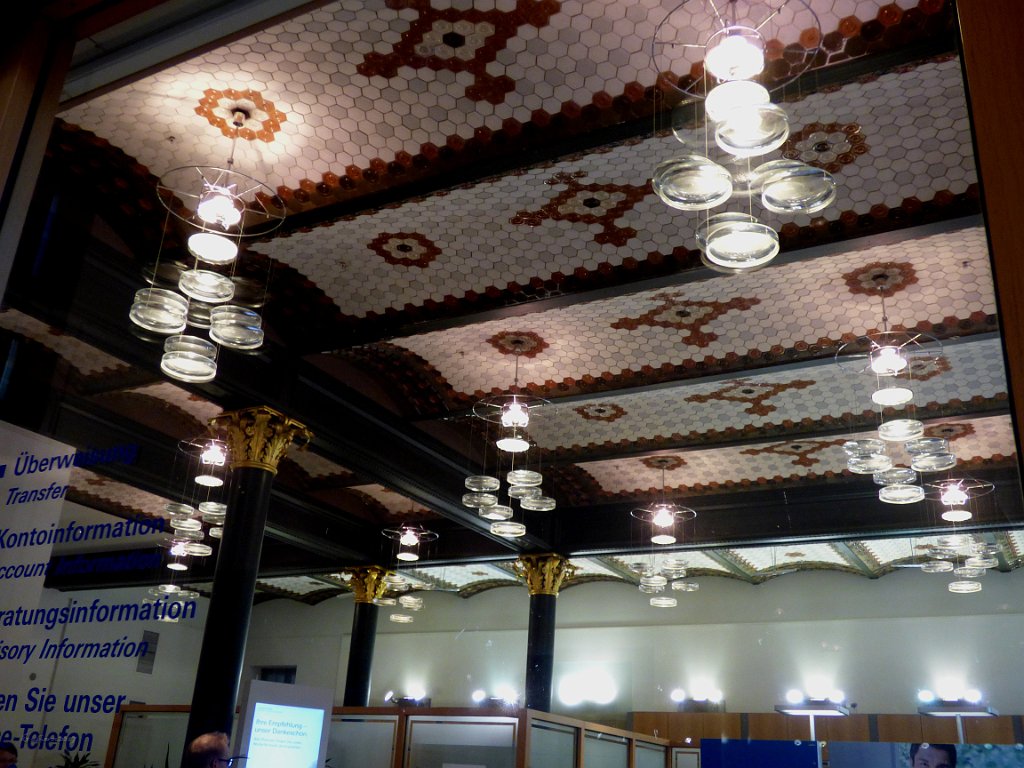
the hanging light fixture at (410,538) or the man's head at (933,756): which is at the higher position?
the hanging light fixture at (410,538)

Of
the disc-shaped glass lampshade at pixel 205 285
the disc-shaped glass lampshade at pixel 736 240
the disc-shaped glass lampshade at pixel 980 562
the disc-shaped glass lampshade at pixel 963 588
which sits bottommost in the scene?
the disc-shaped glass lampshade at pixel 980 562

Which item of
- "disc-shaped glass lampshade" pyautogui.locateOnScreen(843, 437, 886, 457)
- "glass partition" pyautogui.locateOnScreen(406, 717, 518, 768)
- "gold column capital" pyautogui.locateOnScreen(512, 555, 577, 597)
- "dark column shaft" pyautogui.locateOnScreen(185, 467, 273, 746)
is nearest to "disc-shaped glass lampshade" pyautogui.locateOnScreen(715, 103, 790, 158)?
"disc-shaped glass lampshade" pyautogui.locateOnScreen(843, 437, 886, 457)

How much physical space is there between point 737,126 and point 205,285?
3.51 meters

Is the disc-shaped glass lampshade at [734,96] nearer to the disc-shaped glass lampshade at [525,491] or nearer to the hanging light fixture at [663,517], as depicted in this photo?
the disc-shaped glass lampshade at [525,491]

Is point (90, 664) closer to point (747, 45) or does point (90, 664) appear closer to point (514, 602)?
point (747, 45)

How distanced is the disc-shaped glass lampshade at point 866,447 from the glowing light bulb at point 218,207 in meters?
4.97

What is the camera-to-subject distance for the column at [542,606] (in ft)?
44.9

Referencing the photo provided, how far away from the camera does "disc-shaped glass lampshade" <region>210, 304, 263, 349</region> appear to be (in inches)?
230

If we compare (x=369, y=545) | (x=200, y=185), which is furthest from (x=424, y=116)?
(x=369, y=545)

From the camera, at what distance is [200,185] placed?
6.31 m

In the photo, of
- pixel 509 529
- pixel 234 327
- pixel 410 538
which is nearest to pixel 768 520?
pixel 509 529

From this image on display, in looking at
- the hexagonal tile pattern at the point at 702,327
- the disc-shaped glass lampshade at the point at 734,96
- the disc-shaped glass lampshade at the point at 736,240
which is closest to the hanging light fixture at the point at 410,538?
the hexagonal tile pattern at the point at 702,327

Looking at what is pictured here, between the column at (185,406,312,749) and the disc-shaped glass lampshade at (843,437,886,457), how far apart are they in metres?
5.10

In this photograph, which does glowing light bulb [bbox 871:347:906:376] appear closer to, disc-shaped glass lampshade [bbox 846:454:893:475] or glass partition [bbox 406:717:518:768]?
disc-shaped glass lampshade [bbox 846:454:893:475]
